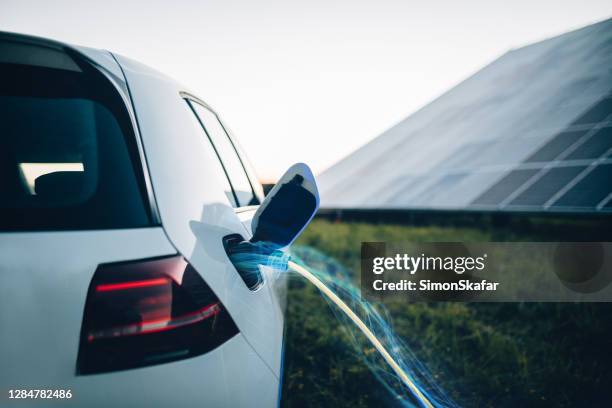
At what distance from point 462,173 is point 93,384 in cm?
975

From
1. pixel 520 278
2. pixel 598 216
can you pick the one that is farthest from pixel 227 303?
pixel 598 216

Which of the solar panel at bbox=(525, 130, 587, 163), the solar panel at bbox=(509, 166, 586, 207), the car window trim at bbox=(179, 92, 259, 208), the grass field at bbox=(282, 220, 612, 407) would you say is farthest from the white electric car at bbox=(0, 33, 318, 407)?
the solar panel at bbox=(525, 130, 587, 163)

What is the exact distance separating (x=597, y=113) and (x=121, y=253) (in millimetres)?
9852

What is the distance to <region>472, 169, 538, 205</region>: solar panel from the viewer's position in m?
7.41

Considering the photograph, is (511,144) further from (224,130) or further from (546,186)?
(224,130)

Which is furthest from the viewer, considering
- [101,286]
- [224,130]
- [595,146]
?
[595,146]

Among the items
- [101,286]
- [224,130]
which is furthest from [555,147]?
[101,286]

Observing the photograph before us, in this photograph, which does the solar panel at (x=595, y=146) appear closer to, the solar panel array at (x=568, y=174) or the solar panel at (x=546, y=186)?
the solar panel array at (x=568, y=174)

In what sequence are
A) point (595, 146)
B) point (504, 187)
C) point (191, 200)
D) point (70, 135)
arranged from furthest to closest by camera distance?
point (504, 187) < point (595, 146) < point (70, 135) < point (191, 200)

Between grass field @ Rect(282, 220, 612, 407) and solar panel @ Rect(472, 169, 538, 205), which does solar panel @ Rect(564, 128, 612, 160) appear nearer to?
solar panel @ Rect(472, 169, 538, 205)

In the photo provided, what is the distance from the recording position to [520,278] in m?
4.90

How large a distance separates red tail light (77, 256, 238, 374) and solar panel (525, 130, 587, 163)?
848 cm

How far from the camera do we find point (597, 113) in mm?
7879

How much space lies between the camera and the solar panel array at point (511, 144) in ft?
22.4
